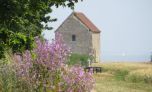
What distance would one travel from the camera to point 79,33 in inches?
3381

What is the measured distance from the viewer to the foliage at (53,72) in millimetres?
10344

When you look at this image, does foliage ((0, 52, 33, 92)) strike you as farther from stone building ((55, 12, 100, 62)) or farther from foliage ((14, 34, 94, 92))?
stone building ((55, 12, 100, 62))

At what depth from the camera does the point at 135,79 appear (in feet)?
151

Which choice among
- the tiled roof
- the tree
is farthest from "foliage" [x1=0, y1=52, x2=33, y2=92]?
the tiled roof

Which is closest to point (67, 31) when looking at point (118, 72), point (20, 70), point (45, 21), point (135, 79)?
point (118, 72)

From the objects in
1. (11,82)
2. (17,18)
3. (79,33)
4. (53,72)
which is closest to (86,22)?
(79,33)

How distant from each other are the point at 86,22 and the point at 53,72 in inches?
3017

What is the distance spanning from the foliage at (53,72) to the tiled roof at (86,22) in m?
74.6

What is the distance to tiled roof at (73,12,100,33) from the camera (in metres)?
85.6

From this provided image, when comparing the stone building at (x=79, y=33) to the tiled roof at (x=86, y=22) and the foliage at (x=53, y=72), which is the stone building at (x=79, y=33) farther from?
the foliage at (x=53, y=72)

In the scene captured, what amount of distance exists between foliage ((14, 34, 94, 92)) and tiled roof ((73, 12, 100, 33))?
7465 centimetres

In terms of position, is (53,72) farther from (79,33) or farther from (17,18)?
(79,33)

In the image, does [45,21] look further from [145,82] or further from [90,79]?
[90,79]

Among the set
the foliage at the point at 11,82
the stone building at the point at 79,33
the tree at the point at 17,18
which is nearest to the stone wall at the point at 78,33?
the stone building at the point at 79,33
